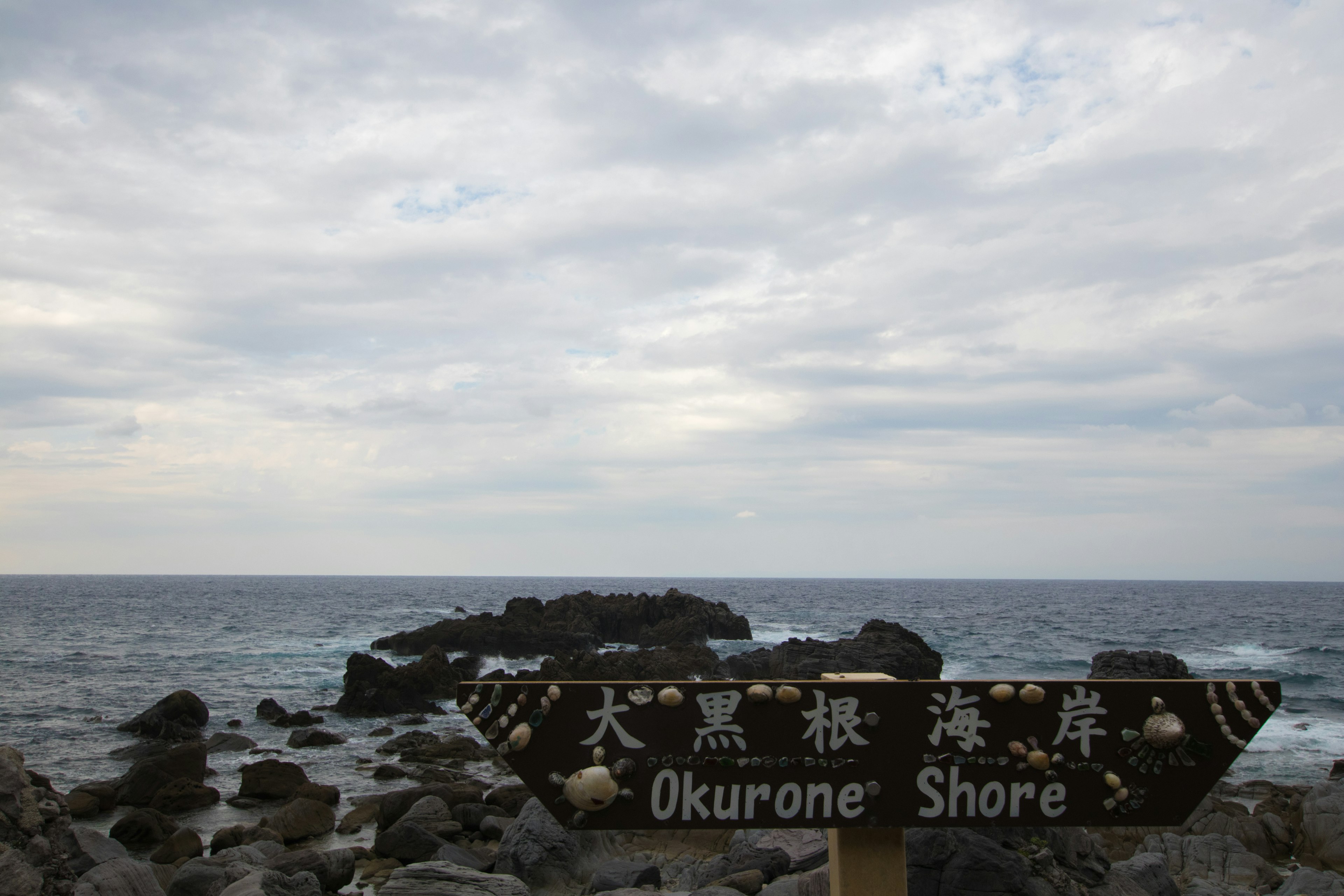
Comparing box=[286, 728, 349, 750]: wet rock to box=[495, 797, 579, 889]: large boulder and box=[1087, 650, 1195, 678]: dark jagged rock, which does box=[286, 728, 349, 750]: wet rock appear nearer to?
box=[495, 797, 579, 889]: large boulder

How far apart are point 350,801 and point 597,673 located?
12291 mm

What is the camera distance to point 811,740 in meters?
3.23

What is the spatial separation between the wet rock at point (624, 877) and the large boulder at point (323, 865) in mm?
3047

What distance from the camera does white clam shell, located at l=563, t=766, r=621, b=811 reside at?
3129 mm

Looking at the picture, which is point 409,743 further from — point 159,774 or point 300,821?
point 300,821

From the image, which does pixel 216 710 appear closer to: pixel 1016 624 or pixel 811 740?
pixel 811 740

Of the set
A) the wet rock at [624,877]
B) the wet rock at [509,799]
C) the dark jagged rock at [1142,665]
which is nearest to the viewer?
the wet rock at [624,877]

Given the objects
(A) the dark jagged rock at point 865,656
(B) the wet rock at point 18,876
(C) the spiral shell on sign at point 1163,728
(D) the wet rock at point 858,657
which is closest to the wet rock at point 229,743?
(A) the dark jagged rock at point 865,656

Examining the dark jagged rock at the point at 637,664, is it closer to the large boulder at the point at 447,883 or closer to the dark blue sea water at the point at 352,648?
the dark blue sea water at the point at 352,648

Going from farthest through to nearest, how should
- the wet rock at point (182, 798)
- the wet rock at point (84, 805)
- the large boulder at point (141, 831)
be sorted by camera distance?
the wet rock at point (182, 798), the wet rock at point (84, 805), the large boulder at point (141, 831)

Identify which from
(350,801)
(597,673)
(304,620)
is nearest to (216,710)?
(597,673)

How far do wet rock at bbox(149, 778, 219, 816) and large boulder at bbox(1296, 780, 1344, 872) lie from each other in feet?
54.9

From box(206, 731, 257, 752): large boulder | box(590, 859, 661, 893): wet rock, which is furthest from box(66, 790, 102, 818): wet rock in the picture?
box(590, 859, 661, 893): wet rock

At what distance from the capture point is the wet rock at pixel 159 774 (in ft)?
46.2
